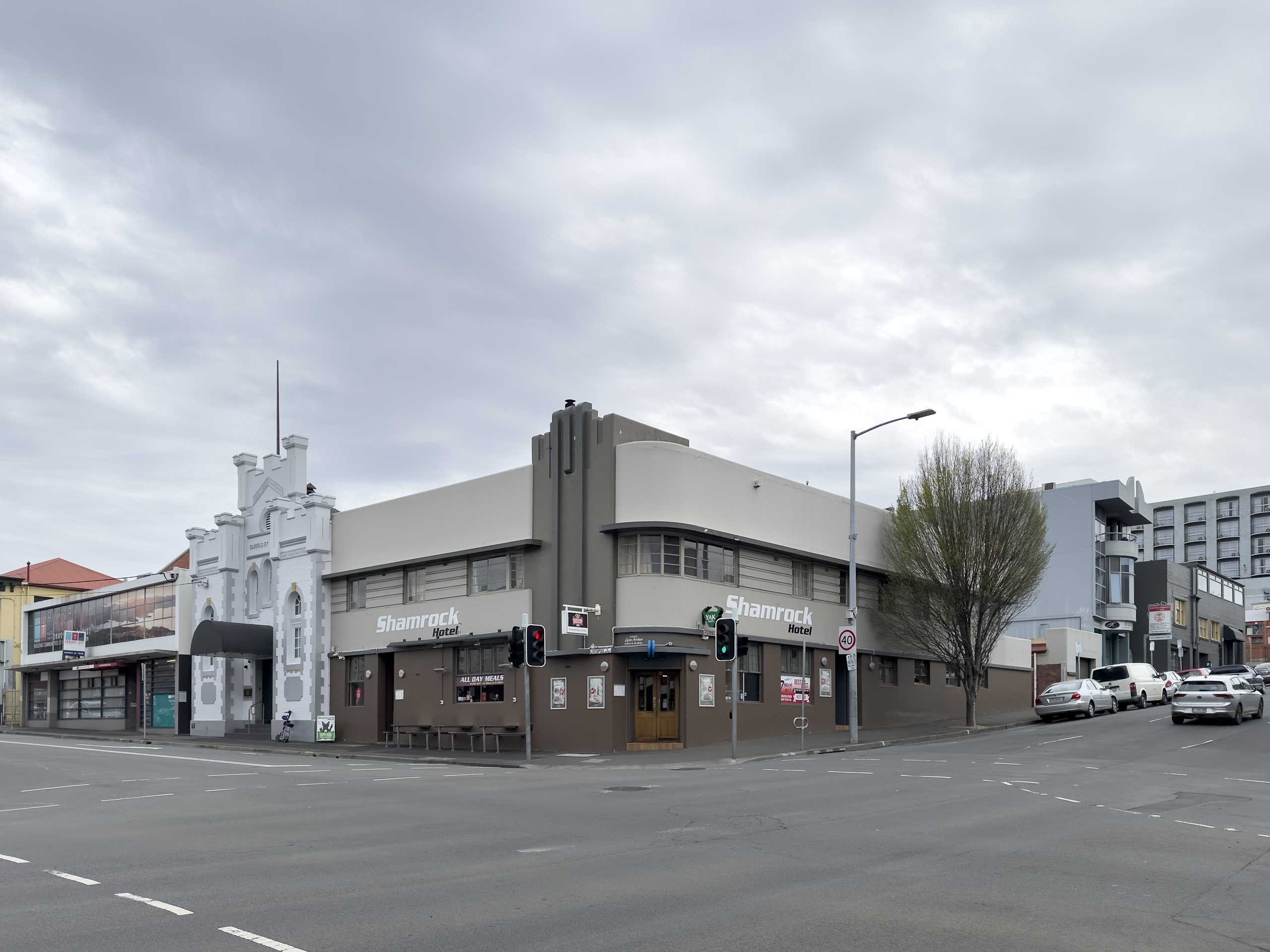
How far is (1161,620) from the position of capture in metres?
70.6

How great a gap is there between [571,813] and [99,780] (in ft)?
41.7

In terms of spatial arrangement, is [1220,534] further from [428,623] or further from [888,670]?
[428,623]

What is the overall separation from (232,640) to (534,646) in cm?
1942

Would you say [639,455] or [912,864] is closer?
[912,864]

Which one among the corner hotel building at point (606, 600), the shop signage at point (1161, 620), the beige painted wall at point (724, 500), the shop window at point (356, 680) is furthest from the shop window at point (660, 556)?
the shop signage at point (1161, 620)

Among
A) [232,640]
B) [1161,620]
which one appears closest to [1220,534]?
[1161,620]

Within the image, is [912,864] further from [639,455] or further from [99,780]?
[639,455]

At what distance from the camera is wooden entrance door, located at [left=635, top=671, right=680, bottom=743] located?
3142 cm

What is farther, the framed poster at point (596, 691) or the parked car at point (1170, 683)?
the parked car at point (1170, 683)

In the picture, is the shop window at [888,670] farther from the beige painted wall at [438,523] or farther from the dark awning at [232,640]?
the dark awning at [232,640]

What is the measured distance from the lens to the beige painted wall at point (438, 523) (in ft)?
115

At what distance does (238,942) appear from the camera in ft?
26.1

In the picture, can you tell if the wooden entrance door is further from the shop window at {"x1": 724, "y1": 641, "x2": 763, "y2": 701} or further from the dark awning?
the dark awning

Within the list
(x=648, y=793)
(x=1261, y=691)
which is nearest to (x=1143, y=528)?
(x=1261, y=691)
